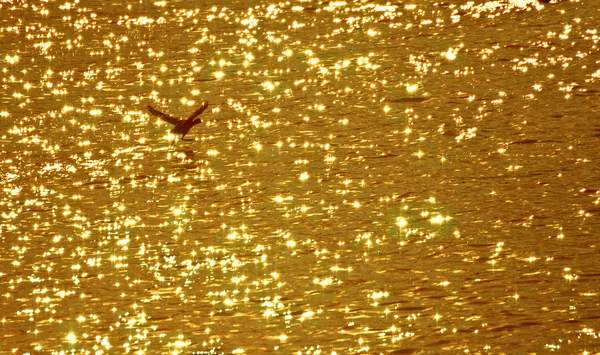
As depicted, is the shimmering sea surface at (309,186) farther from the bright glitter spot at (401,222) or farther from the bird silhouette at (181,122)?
the bird silhouette at (181,122)

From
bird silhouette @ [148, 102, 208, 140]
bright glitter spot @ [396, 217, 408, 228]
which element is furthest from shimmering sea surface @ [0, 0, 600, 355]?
bird silhouette @ [148, 102, 208, 140]

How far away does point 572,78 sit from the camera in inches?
555

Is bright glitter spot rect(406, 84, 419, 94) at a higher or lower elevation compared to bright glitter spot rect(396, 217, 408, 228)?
higher

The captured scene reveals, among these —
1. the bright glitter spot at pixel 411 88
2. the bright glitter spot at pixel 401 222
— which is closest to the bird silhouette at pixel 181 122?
the bright glitter spot at pixel 411 88

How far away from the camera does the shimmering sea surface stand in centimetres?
867

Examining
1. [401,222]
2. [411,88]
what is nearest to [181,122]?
[411,88]

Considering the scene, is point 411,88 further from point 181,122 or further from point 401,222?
point 401,222

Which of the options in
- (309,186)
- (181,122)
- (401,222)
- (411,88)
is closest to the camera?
(401,222)

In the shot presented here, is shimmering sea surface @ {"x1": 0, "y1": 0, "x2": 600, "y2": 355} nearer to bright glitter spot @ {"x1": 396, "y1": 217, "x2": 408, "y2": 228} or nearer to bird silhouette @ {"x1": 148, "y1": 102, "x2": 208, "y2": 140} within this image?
bright glitter spot @ {"x1": 396, "y1": 217, "x2": 408, "y2": 228}

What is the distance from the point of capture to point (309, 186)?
11.3m

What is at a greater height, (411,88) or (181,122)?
(411,88)

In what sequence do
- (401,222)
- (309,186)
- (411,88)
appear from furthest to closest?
(411,88) → (309,186) → (401,222)

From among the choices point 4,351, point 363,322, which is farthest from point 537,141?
point 4,351

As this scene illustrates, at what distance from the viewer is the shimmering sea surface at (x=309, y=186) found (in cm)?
867
